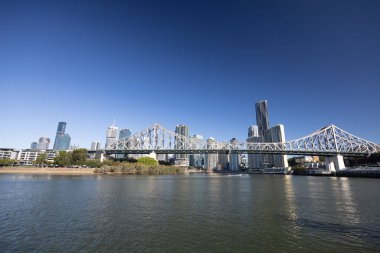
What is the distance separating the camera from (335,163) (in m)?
Result: 117

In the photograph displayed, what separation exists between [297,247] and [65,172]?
11641 centimetres

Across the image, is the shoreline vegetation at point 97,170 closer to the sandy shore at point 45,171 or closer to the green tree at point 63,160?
the sandy shore at point 45,171

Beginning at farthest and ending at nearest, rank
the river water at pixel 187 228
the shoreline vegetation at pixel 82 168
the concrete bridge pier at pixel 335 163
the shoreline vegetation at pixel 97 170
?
the concrete bridge pier at pixel 335 163 → the shoreline vegetation at pixel 82 168 → the shoreline vegetation at pixel 97 170 → the river water at pixel 187 228

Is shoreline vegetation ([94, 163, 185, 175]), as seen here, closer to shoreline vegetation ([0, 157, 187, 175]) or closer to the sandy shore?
shoreline vegetation ([0, 157, 187, 175])

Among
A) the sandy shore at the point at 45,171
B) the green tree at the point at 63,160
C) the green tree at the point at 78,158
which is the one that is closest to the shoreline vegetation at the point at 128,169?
the sandy shore at the point at 45,171

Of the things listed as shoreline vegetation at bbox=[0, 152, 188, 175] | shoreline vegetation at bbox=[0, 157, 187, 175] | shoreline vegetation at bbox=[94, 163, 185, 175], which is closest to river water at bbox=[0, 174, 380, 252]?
shoreline vegetation at bbox=[94, 163, 185, 175]

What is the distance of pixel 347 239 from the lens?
1408cm

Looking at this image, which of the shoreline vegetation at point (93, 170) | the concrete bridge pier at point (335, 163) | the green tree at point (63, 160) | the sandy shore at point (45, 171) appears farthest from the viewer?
the green tree at point (63, 160)

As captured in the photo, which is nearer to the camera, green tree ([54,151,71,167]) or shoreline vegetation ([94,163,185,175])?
shoreline vegetation ([94,163,185,175])

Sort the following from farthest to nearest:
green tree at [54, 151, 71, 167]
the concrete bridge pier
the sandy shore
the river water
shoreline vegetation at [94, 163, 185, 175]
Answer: green tree at [54, 151, 71, 167] → the concrete bridge pier → shoreline vegetation at [94, 163, 185, 175] → the sandy shore → the river water

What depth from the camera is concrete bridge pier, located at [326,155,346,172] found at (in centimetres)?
11350

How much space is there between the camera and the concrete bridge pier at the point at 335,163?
114m

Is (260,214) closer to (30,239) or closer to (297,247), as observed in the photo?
(297,247)

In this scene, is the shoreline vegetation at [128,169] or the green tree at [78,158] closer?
the shoreline vegetation at [128,169]
